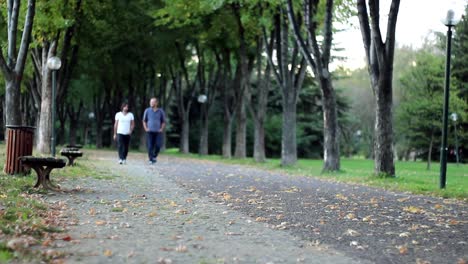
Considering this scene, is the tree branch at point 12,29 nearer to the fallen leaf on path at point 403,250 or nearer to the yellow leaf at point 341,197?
the yellow leaf at point 341,197

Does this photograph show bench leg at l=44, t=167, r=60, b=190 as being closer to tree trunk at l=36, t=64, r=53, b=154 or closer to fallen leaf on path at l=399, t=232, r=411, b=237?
fallen leaf on path at l=399, t=232, r=411, b=237

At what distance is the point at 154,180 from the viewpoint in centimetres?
1359

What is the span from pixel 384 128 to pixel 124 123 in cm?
773

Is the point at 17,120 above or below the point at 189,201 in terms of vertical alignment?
above

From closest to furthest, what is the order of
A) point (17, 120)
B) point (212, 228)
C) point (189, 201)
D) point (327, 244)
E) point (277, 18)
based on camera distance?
1. point (327, 244)
2. point (212, 228)
3. point (189, 201)
4. point (17, 120)
5. point (277, 18)

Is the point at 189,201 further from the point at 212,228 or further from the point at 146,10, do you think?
the point at 146,10

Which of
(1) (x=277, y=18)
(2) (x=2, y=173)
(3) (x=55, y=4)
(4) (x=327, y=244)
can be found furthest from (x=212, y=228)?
(1) (x=277, y=18)

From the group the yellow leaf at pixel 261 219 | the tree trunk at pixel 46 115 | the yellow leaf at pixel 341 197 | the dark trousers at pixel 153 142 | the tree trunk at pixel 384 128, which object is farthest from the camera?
the tree trunk at pixel 46 115

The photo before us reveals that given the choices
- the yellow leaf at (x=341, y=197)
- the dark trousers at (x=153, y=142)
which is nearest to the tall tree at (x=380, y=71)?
the yellow leaf at (x=341, y=197)

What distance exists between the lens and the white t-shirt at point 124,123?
18.3 metres

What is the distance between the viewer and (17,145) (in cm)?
1151

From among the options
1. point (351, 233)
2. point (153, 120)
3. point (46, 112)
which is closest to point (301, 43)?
point (153, 120)

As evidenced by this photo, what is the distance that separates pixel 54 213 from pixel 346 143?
54.0 meters

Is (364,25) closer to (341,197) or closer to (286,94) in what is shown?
(341,197)
